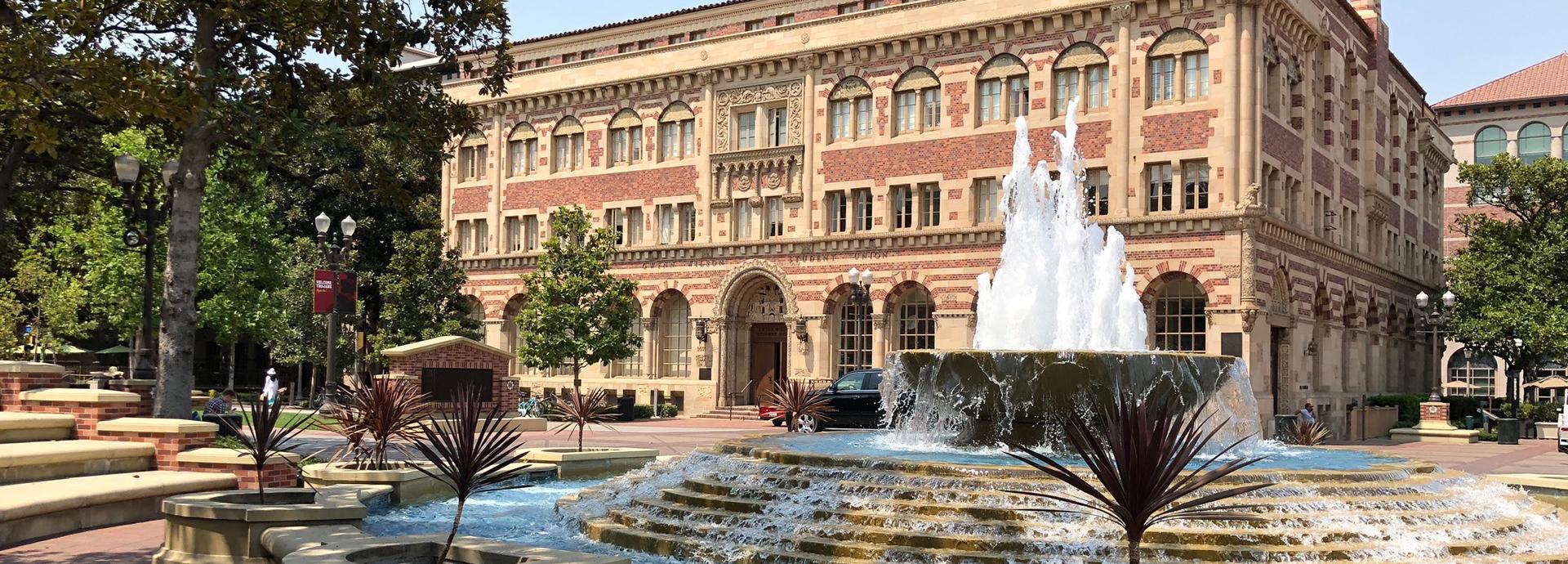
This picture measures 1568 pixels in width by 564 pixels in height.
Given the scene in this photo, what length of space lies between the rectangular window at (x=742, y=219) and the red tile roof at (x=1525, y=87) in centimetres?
5023

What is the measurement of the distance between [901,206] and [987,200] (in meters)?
2.98

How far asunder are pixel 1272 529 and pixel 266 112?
13.8 m

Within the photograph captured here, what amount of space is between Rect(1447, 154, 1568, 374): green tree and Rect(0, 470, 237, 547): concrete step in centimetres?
4308

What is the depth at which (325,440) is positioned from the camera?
2509cm

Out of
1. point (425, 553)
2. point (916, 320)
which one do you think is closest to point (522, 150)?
point (916, 320)

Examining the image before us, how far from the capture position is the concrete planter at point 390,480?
51.2ft

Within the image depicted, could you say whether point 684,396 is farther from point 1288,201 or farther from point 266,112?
point 266,112

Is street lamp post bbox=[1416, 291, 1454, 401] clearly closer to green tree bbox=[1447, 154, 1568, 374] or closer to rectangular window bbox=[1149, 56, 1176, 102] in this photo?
green tree bbox=[1447, 154, 1568, 374]

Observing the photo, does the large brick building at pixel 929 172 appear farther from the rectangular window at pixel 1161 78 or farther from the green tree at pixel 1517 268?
the green tree at pixel 1517 268

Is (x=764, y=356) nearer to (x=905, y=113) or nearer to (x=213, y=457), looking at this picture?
(x=905, y=113)

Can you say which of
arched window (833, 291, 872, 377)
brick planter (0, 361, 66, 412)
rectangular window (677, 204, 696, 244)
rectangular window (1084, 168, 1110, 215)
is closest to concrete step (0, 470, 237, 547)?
brick planter (0, 361, 66, 412)

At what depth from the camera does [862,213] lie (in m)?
41.8

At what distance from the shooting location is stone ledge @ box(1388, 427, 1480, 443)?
38.2m

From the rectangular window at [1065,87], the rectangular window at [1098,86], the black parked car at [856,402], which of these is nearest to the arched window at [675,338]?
the rectangular window at [1065,87]
